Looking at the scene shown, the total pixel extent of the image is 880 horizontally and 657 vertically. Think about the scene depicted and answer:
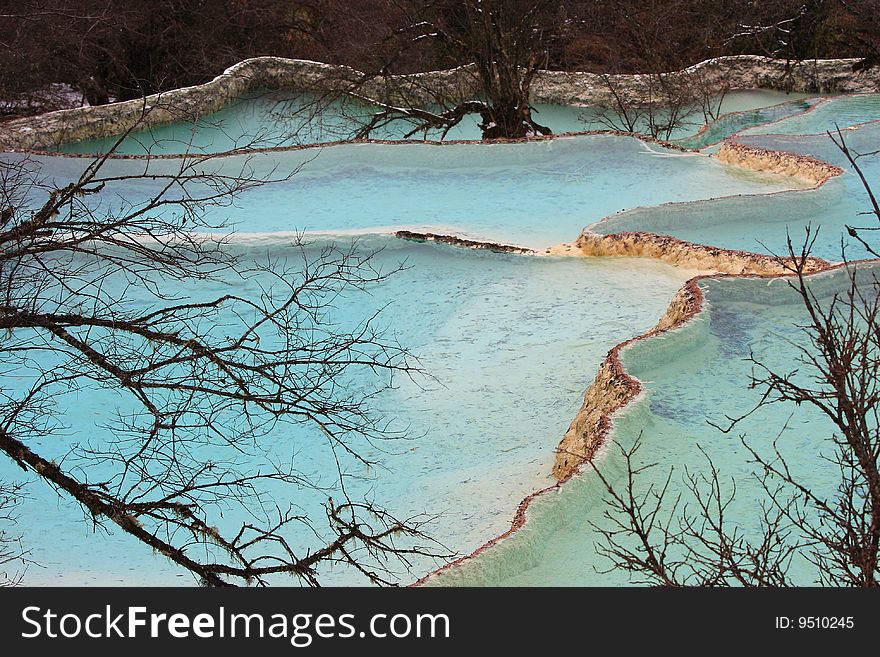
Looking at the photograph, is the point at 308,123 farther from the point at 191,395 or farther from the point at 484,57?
the point at 191,395

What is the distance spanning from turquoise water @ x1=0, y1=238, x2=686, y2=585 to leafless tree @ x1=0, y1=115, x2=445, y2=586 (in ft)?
0.27

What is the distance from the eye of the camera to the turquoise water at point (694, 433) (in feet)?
12.6

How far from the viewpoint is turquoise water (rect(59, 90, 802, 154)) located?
14305 millimetres

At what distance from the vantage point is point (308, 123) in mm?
14508

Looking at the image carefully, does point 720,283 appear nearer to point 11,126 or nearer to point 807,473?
point 807,473

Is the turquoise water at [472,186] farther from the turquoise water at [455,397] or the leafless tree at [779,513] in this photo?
the leafless tree at [779,513]

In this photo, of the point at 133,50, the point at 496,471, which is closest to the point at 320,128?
the point at 133,50

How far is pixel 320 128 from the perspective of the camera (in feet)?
46.2

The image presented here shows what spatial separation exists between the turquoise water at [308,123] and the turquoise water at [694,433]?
878cm

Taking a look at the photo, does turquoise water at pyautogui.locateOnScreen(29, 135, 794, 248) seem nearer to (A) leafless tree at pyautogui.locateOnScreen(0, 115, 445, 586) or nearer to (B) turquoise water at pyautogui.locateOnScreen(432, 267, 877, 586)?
(A) leafless tree at pyautogui.locateOnScreen(0, 115, 445, 586)

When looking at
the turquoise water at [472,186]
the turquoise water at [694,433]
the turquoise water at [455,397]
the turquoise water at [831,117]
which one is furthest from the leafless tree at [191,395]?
the turquoise water at [831,117]

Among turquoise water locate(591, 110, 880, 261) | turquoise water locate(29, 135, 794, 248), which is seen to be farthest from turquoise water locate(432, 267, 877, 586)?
turquoise water locate(29, 135, 794, 248)
